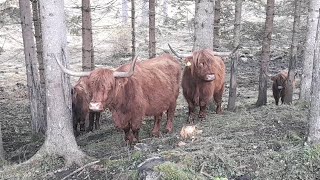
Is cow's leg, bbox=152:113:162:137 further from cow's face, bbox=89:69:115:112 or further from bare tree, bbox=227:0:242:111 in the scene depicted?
bare tree, bbox=227:0:242:111

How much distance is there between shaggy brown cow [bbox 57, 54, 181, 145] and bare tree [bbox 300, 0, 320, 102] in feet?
9.93

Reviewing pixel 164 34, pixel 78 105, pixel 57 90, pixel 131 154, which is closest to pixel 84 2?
pixel 78 105

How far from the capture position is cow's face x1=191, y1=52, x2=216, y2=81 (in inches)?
352

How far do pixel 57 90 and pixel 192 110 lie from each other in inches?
162

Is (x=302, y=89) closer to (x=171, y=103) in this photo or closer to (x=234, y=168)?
(x=171, y=103)

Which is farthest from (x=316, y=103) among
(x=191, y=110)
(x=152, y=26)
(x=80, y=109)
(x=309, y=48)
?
(x=152, y=26)

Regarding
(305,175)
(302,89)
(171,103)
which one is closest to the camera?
(305,175)

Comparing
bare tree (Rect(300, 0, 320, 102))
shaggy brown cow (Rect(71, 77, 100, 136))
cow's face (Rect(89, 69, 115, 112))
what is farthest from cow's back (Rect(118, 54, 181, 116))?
bare tree (Rect(300, 0, 320, 102))

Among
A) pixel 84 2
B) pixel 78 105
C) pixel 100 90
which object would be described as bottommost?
pixel 78 105

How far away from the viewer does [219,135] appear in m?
6.70

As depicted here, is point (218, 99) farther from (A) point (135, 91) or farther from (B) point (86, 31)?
(B) point (86, 31)

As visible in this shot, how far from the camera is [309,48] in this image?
996 centimetres

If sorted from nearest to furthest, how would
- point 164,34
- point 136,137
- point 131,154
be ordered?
point 131,154 < point 136,137 < point 164,34

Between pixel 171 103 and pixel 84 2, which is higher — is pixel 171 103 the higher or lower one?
the lower one
